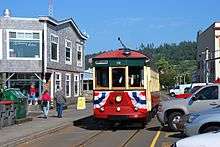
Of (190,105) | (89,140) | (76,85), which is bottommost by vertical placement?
(89,140)

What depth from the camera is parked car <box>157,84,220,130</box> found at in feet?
65.2

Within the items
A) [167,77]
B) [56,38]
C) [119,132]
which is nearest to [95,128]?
[119,132]

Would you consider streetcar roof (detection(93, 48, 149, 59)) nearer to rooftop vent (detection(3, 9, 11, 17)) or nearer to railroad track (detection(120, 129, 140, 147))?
railroad track (detection(120, 129, 140, 147))

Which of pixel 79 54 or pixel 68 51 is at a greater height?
pixel 79 54

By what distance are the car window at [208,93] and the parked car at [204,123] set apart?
16.9ft

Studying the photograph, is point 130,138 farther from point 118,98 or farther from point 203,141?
point 203,141

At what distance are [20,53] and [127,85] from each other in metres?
20.2

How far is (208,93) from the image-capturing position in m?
20.1

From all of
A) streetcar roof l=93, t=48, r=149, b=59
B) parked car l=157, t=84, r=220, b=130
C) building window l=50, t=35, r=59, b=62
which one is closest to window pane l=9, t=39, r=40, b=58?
building window l=50, t=35, r=59, b=62

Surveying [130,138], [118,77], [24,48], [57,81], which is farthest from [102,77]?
[57,81]

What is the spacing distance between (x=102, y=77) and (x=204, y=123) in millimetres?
9523

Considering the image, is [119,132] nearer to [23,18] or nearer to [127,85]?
[127,85]

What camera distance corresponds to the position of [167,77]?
457 feet

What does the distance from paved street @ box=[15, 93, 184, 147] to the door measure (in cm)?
122
